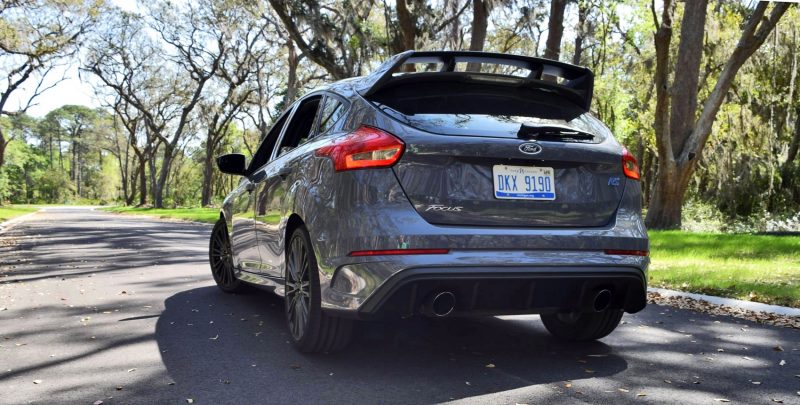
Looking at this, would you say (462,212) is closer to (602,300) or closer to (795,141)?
(602,300)

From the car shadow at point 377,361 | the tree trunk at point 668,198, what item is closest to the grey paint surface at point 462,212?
the car shadow at point 377,361

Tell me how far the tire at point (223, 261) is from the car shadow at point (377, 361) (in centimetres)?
104

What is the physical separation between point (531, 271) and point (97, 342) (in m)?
3.16

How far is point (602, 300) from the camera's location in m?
4.14

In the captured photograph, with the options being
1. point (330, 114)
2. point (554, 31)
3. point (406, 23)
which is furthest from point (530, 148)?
point (406, 23)

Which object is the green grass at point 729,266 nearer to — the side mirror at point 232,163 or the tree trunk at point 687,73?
the tree trunk at point 687,73

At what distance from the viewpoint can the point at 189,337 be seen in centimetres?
523

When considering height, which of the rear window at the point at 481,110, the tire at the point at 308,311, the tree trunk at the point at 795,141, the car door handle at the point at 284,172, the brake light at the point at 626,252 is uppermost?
the tree trunk at the point at 795,141

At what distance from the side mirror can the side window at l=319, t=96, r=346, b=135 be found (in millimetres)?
1674

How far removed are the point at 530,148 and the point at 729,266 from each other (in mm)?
6460

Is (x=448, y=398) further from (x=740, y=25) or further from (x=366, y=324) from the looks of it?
(x=740, y=25)

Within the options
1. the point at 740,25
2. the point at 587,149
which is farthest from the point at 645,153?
the point at 587,149

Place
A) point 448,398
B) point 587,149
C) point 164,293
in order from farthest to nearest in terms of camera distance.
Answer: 1. point 164,293
2. point 587,149
3. point 448,398

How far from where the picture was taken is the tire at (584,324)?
191 inches
